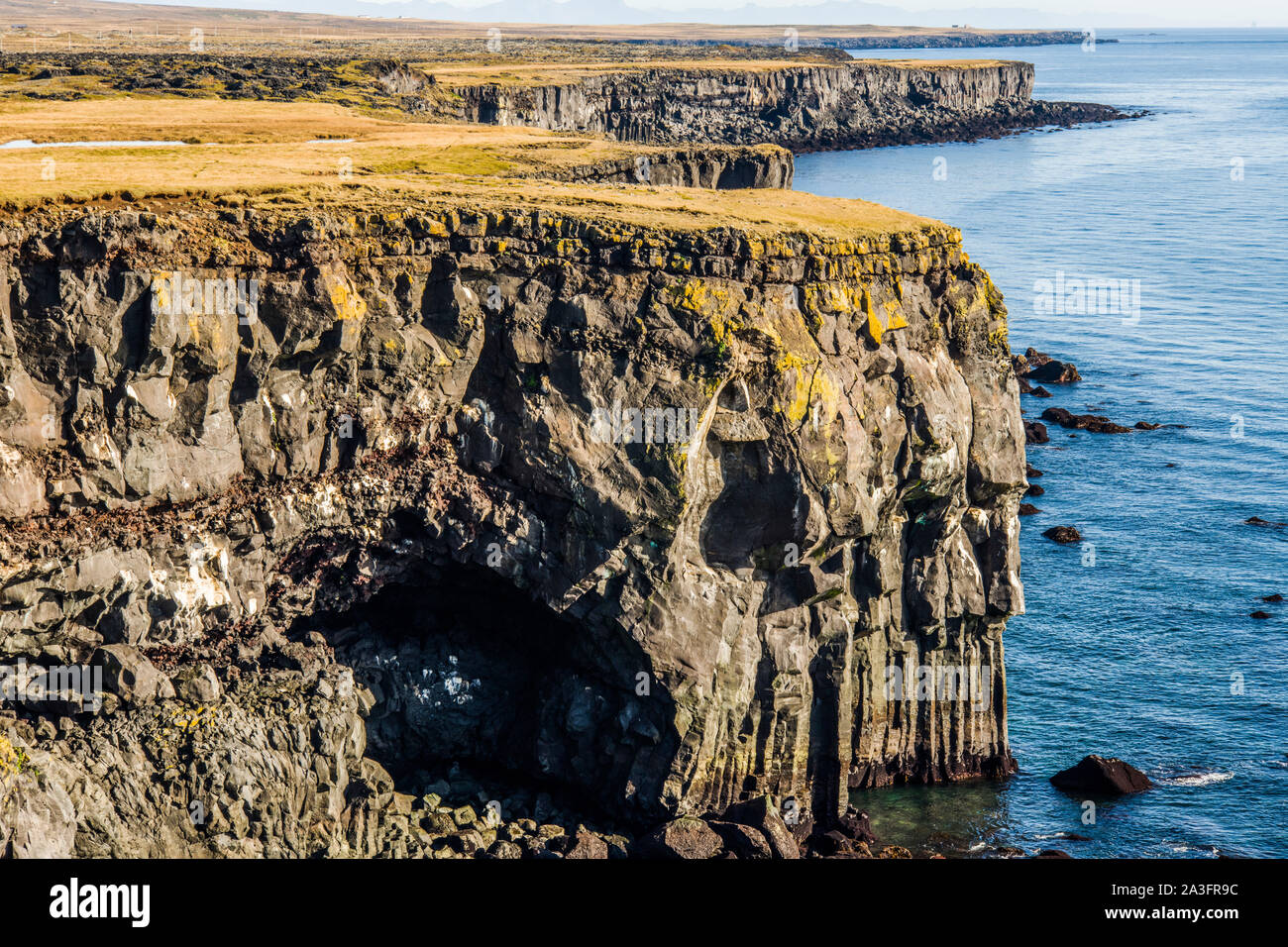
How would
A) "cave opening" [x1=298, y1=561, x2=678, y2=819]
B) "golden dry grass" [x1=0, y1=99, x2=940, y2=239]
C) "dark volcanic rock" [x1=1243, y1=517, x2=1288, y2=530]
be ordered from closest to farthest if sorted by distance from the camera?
"golden dry grass" [x1=0, y1=99, x2=940, y2=239], "cave opening" [x1=298, y1=561, x2=678, y2=819], "dark volcanic rock" [x1=1243, y1=517, x2=1288, y2=530]

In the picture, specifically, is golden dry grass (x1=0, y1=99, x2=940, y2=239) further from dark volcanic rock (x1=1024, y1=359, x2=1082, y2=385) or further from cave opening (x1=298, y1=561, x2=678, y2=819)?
dark volcanic rock (x1=1024, y1=359, x2=1082, y2=385)

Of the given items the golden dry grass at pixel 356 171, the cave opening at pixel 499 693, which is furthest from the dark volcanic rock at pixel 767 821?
the golden dry grass at pixel 356 171

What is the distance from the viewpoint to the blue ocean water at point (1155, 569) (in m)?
51.7

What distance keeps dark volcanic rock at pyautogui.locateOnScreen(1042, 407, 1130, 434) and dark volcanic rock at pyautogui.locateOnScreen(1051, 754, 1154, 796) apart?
46.5m

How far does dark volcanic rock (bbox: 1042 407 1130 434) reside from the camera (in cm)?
9556

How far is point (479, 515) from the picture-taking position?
46281mm

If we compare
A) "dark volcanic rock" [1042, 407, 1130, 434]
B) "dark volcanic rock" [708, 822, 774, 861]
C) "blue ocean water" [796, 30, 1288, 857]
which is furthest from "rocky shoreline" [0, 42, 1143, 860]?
"dark volcanic rock" [1042, 407, 1130, 434]

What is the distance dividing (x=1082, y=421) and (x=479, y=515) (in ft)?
208

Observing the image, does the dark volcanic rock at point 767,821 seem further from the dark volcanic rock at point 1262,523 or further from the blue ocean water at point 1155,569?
the dark volcanic rock at point 1262,523

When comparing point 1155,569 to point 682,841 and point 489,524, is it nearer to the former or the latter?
point 682,841

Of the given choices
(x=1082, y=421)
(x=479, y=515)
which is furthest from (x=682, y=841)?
(x=1082, y=421)

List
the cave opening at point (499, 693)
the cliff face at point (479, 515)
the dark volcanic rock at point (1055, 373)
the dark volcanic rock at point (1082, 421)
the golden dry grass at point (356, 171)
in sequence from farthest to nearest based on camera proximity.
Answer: the dark volcanic rock at point (1055, 373) → the dark volcanic rock at point (1082, 421) → the cave opening at point (499, 693) → the golden dry grass at point (356, 171) → the cliff face at point (479, 515)

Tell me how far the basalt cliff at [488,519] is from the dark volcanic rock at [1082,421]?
1753 inches

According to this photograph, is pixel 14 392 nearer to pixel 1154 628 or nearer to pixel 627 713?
pixel 627 713
